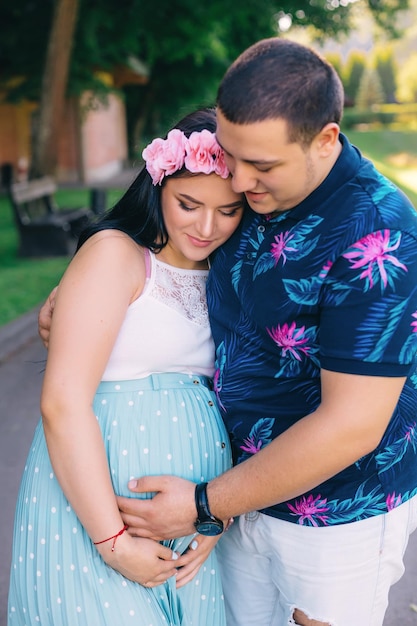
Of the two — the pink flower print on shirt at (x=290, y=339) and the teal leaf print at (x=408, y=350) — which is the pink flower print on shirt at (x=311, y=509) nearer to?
the pink flower print on shirt at (x=290, y=339)

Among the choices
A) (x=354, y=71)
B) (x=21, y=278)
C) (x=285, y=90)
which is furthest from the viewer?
(x=354, y=71)

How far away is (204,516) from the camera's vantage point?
6.03 feet

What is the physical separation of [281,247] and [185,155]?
0.44 metres

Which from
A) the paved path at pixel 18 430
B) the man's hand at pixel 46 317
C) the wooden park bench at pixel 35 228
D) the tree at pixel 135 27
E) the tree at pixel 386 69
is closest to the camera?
the man's hand at pixel 46 317

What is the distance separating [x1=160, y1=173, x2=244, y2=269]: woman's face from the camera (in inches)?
78.7

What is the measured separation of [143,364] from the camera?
204 centimetres

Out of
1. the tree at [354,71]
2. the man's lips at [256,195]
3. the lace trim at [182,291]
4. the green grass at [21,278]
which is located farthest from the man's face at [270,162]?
the tree at [354,71]

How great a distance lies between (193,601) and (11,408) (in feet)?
12.9

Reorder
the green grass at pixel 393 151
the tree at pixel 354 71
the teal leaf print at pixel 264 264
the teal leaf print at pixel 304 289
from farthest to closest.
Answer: the tree at pixel 354 71 < the green grass at pixel 393 151 < the teal leaf print at pixel 264 264 < the teal leaf print at pixel 304 289

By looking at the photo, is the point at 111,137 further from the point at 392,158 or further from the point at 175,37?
the point at 175,37

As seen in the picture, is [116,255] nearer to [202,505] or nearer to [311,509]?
[202,505]

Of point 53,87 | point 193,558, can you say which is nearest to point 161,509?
point 193,558

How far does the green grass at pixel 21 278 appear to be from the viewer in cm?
834

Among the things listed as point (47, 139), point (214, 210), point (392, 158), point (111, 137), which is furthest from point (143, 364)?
point (392, 158)
